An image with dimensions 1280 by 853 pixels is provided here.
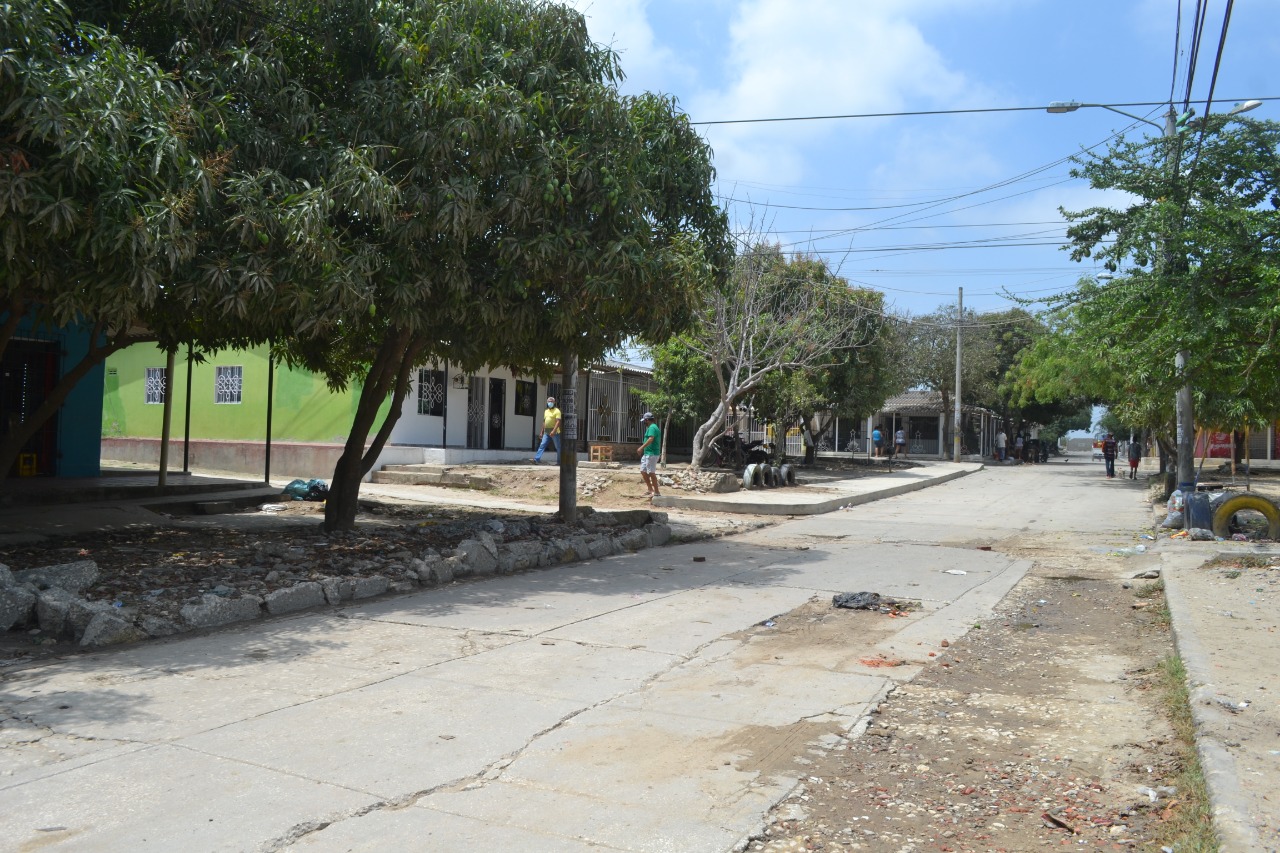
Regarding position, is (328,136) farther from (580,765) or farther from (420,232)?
(580,765)

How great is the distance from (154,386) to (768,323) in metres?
15.8

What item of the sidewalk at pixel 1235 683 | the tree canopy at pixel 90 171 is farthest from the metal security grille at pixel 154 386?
the sidewalk at pixel 1235 683

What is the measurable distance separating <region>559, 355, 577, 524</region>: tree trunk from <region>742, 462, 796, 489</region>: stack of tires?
9.17m

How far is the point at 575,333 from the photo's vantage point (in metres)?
11.6

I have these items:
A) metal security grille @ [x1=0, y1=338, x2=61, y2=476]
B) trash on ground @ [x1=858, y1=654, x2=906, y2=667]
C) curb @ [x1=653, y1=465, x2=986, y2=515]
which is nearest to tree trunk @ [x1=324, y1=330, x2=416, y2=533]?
metal security grille @ [x1=0, y1=338, x2=61, y2=476]

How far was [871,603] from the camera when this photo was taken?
9367mm

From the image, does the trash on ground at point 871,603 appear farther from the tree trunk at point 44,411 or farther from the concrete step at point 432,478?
the concrete step at point 432,478

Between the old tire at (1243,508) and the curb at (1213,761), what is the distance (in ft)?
23.9

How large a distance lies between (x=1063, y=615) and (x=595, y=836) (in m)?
6.95

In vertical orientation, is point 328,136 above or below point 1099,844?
above

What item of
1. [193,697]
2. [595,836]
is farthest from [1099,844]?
[193,697]

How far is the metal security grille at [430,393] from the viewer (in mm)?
23469

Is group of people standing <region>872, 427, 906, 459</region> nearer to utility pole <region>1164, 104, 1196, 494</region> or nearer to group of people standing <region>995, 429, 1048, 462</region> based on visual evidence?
group of people standing <region>995, 429, 1048, 462</region>

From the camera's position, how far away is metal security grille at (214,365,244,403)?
23.7 meters
